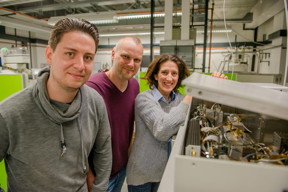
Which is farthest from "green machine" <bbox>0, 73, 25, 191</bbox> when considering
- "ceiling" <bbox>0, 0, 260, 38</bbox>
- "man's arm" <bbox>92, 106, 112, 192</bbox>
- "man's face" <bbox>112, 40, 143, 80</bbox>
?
"ceiling" <bbox>0, 0, 260, 38</bbox>

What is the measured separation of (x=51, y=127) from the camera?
74 centimetres

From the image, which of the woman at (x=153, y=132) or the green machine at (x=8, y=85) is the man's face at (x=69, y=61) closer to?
the woman at (x=153, y=132)

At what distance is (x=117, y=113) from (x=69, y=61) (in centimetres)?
47

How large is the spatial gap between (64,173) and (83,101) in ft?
1.00

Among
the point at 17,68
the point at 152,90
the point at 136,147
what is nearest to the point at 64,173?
the point at 136,147

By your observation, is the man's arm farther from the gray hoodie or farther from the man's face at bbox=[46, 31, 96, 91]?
the man's face at bbox=[46, 31, 96, 91]

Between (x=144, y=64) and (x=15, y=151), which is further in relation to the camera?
(x=144, y=64)

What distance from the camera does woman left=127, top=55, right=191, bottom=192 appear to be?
97cm

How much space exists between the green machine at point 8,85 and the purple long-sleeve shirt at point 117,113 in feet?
3.95

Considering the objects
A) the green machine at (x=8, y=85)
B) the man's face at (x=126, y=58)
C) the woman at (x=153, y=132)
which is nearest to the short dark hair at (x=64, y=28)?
the man's face at (x=126, y=58)

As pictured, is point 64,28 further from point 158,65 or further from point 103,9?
point 103,9

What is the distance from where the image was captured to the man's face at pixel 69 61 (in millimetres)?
746

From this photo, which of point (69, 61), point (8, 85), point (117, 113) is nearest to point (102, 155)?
point (117, 113)

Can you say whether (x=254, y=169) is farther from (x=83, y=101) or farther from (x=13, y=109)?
(x=13, y=109)
